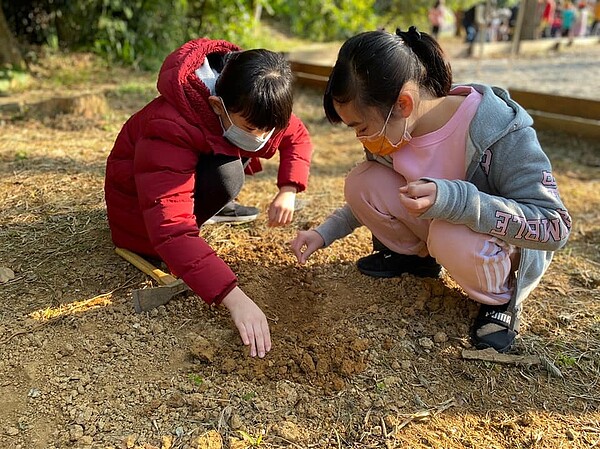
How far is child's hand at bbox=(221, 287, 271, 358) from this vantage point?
1652mm

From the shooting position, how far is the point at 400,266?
2.21 metres

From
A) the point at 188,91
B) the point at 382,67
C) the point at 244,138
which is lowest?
the point at 244,138

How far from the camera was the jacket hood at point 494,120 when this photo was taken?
174 centimetres

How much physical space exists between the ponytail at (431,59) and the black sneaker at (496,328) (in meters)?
0.73

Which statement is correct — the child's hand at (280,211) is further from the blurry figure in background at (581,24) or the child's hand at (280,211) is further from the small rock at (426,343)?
the blurry figure in background at (581,24)

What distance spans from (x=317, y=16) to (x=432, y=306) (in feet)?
22.0

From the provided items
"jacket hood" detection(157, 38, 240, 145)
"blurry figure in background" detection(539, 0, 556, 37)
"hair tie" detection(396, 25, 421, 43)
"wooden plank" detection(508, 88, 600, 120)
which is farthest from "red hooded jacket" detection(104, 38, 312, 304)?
"blurry figure in background" detection(539, 0, 556, 37)

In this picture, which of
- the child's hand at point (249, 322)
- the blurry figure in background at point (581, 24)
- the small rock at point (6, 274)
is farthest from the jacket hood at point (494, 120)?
the blurry figure in background at point (581, 24)

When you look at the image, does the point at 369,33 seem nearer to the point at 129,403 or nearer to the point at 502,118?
the point at 502,118

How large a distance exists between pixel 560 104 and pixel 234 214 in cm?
307

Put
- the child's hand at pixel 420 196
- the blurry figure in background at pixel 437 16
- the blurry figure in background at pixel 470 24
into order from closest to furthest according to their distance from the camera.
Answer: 1. the child's hand at pixel 420 196
2. the blurry figure in background at pixel 437 16
3. the blurry figure in background at pixel 470 24

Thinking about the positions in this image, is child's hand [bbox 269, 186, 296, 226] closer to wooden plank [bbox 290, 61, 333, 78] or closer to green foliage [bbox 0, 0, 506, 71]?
wooden plank [bbox 290, 61, 333, 78]

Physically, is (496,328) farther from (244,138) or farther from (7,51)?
(7,51)

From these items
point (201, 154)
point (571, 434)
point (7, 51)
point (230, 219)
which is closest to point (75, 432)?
point (201, 154)
